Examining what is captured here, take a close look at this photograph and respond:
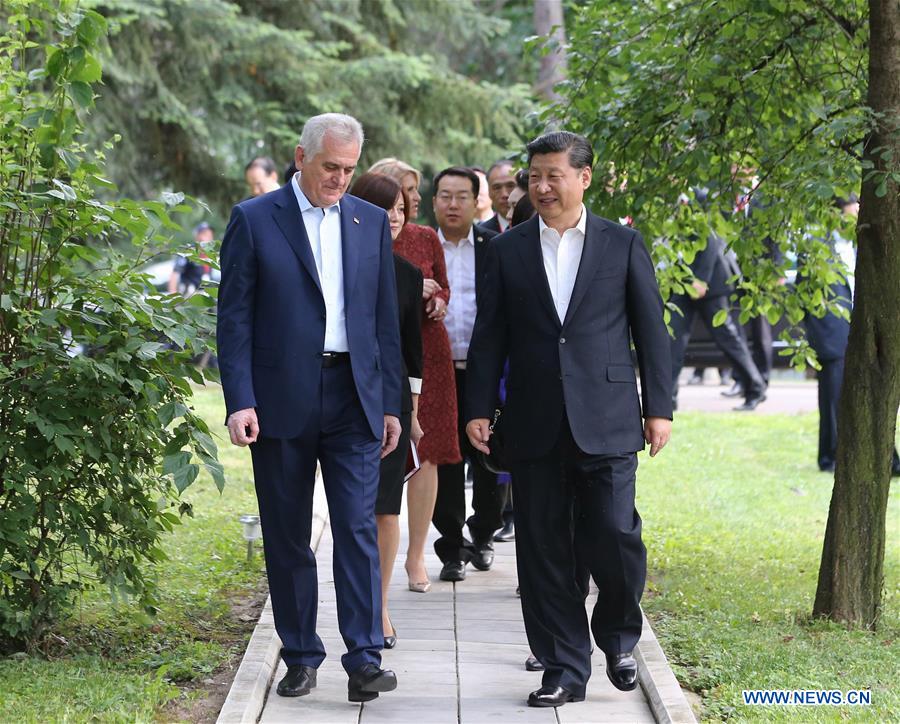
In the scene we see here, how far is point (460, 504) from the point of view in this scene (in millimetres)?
7883

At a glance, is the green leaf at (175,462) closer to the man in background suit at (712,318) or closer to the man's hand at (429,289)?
the man's hand at (429,289)

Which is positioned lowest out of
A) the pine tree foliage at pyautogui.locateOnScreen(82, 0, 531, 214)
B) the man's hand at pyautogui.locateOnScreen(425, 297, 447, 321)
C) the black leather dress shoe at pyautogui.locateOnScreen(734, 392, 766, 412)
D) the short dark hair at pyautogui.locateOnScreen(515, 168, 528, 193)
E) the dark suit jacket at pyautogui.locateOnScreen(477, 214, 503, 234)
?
the black leather dress shoe at pyautogui.locateOnScreen(734, 392, 766, 412)

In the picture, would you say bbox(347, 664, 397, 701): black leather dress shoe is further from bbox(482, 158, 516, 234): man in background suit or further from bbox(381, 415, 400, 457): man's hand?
bbox(482, 158, 516, 234): man in background suit

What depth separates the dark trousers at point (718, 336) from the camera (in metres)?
15.0

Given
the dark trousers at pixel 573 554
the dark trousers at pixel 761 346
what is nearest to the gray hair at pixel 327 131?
the dark trousers at pixel 573 554

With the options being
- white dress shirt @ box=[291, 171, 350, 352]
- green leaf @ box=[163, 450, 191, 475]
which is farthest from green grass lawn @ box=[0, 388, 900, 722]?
white dress shirt @ box=[291, 171, 350, 352]

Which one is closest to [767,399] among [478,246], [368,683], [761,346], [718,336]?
[761,346]

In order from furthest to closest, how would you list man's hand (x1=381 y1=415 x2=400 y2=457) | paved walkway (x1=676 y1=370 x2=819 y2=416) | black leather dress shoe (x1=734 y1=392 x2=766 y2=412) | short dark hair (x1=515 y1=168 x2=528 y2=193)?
1. paved walkway (x1=676 y1=370 x2=819 y2=416)
2. black leather dress shoe (x1=734 y1=392 x2=766 y2=412)
3. short dark hair (x1=515 y1=168 x2=528 y2=193)
4. man's hand (x1=381 y1=415 x2=400 y2=457)

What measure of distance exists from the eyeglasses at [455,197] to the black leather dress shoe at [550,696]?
10.0ft

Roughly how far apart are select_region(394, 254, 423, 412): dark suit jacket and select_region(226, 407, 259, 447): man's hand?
1.10 m

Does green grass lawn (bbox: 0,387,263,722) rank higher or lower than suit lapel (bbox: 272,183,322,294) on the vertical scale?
lower

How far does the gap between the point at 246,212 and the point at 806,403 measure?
13289 millimetres

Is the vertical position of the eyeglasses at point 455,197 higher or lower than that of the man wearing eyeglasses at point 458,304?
higher

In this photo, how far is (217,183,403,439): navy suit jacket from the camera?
5.55 m
